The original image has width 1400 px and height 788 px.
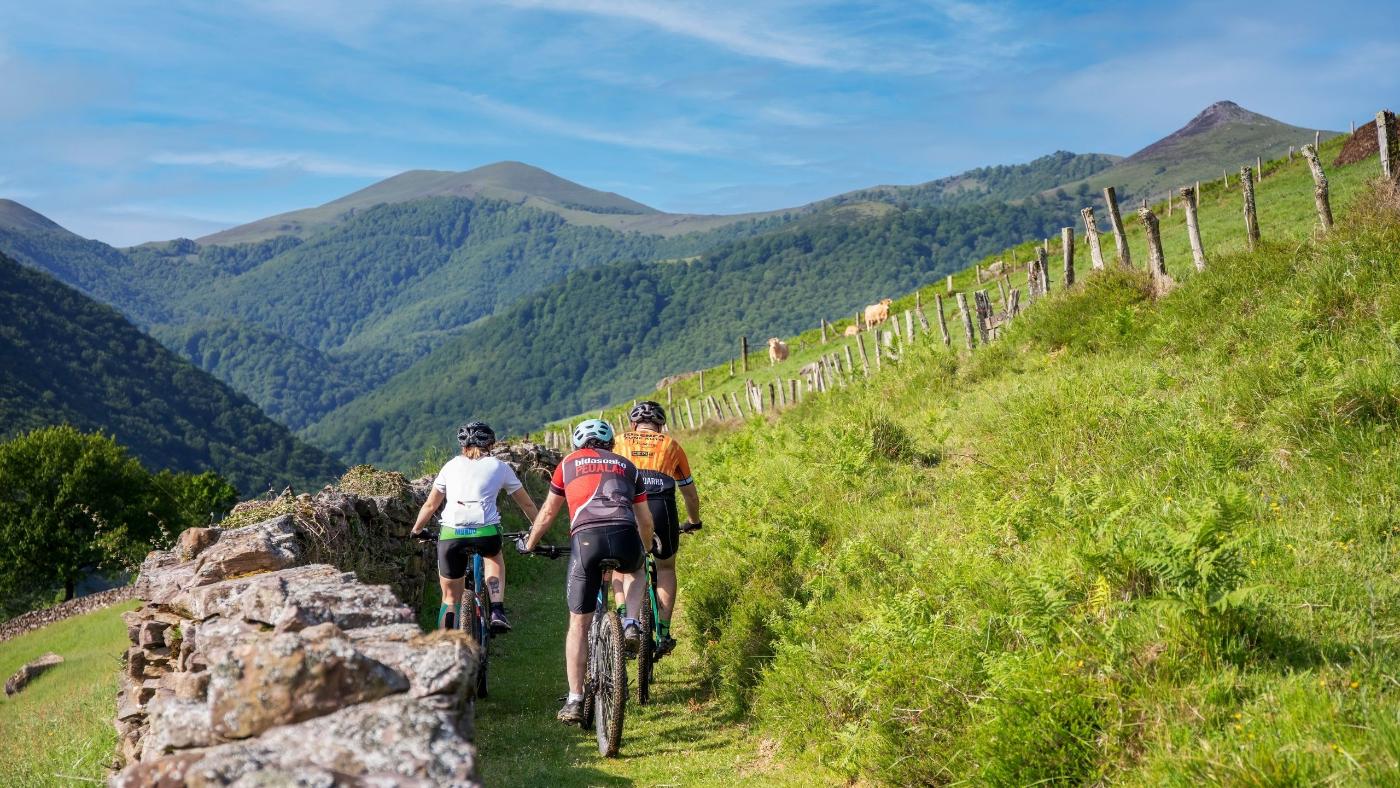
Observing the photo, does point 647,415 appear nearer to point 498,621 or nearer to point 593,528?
→ point 593,528

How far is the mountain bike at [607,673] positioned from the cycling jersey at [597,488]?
0.28 metres

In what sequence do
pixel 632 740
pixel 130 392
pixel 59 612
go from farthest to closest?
pixel 130 392 < pixel 59 612 < pixel 632 740

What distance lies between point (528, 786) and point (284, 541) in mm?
2656

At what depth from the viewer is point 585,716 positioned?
22.7ft

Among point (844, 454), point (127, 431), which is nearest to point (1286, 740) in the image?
point (844, 454)

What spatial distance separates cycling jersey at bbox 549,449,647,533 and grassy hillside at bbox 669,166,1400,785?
1.44m

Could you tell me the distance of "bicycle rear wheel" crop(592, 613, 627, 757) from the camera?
6469 millimetres

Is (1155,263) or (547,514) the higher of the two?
(1155,263)

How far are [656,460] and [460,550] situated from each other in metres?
1.63

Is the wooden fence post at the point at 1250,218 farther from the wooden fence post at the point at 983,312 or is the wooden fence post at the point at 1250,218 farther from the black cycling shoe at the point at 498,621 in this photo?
the black cycling shoe at the point at 498,621

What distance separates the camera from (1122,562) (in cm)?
469

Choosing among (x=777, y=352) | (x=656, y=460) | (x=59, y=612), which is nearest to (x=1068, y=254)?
(x=656, y=460)

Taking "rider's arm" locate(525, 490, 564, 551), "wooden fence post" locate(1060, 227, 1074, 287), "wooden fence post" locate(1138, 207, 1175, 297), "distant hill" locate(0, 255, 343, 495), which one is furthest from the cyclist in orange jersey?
"distant hill" locate(0, 255, 343, 495)

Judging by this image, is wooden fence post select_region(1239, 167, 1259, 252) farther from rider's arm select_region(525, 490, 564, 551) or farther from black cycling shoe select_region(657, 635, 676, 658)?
rider's arm select_region(525, 490, 564, 551)
